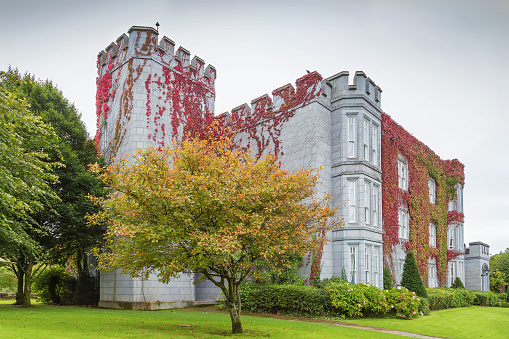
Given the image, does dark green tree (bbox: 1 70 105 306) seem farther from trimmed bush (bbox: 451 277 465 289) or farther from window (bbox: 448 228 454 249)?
window (bbox: 448 228 454 249)

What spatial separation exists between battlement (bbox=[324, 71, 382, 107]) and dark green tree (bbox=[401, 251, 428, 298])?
31.0 ft

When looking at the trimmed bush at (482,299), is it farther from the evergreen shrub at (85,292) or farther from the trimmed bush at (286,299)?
the evergreen shrub at (85,292)

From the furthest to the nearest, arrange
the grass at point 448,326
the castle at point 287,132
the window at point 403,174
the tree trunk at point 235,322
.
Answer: the window at point 403,174
the castle at point 287,132
the grass at point 448,326
the tree trunk at point 235,322

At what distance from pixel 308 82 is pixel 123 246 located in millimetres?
15054

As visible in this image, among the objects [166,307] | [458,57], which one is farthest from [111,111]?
[458,57]

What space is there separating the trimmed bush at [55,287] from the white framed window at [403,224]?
20726mm

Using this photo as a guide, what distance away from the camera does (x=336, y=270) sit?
22.3 metres

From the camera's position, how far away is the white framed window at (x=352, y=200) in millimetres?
22875

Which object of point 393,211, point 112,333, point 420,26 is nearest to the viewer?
point 112,333

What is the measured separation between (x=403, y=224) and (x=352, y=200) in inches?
308

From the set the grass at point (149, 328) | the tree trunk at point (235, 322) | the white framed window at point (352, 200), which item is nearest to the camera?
the grass at point (149, 328)

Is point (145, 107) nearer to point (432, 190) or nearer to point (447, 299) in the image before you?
point (447, 299)

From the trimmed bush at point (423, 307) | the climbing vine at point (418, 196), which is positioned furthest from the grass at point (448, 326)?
the climbing vine at point (418, 196)

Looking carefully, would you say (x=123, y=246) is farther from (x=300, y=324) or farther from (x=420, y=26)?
(x=420, y=26)
